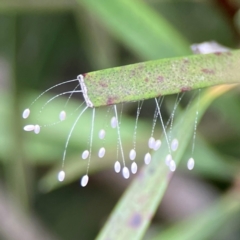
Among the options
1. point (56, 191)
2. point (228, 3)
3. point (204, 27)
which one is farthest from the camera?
point (56, 191)

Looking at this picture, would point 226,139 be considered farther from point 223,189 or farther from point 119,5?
point 119,5

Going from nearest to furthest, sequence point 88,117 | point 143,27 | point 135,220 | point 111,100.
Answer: point 111,100
point 135,220
point 143,27
point 88,117

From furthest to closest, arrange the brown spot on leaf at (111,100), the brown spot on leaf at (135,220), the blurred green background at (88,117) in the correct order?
the blurred green background at (88,117), the brown spot on leaf at (135,220), the brown spot on leaf at (111,100)

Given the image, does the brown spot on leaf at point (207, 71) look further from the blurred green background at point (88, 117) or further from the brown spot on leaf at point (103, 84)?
the blurred green background at point (88, 117)

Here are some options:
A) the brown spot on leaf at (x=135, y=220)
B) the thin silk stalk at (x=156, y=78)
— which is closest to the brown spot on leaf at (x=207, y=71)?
the thin silk stalk at (x=156, y=78)

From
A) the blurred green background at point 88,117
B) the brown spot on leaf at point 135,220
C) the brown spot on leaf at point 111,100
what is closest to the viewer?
the brown spot on leaf at point 111,100

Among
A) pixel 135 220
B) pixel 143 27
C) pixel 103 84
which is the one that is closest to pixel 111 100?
pixel 103 84

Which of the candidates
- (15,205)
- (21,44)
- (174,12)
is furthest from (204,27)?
(15,205)

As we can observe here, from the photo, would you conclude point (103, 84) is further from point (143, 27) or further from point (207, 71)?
point (143, 27)
